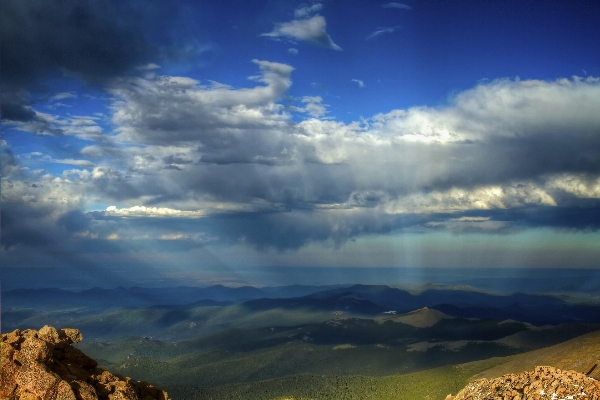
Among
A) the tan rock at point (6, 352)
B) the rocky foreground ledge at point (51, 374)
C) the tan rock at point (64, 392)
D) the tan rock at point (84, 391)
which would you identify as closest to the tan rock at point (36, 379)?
the rocky foreground ledge at point (51, 374)

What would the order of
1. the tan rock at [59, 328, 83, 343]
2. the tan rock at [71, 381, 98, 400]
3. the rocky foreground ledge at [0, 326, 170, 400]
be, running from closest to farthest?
the rocky foreground ledge at [0, 326, 170, 400]
the tan rock at [71, 381, 98, 400]
the tan rock at [59, 328, 83, 343]

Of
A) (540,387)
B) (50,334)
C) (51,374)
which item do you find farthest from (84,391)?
(540,387)

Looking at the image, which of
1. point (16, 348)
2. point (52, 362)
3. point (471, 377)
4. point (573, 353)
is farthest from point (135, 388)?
point (471, 377)

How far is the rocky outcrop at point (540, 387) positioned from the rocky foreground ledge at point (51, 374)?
1670 inches

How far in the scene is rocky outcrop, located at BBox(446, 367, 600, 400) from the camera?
179 ft

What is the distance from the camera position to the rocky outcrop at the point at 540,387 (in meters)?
54.4

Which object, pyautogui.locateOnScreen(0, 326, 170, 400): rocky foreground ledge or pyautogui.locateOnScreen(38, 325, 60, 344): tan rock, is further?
pyautogui.locateOnScreen(38, 325, 60, 344): tan rock

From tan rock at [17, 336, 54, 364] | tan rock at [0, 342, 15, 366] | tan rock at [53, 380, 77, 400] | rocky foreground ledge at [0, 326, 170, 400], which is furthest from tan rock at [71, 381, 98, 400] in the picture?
tan rock at [0, 342, 15, 366]

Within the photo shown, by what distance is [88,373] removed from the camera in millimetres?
46969

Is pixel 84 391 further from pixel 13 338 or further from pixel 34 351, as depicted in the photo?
pixel 13 338

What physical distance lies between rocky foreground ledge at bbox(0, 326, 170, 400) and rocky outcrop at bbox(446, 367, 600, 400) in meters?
42.4

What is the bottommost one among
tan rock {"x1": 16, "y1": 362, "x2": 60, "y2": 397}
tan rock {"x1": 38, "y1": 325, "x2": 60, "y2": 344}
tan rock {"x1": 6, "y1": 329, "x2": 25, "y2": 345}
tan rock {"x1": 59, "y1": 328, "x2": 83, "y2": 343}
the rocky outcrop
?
the rocky outcrop

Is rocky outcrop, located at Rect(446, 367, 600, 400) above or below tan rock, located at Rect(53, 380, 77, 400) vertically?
below

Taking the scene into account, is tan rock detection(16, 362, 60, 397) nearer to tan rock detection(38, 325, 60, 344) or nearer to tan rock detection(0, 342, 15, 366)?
tan rock detection(0, 342, 15, 366)
